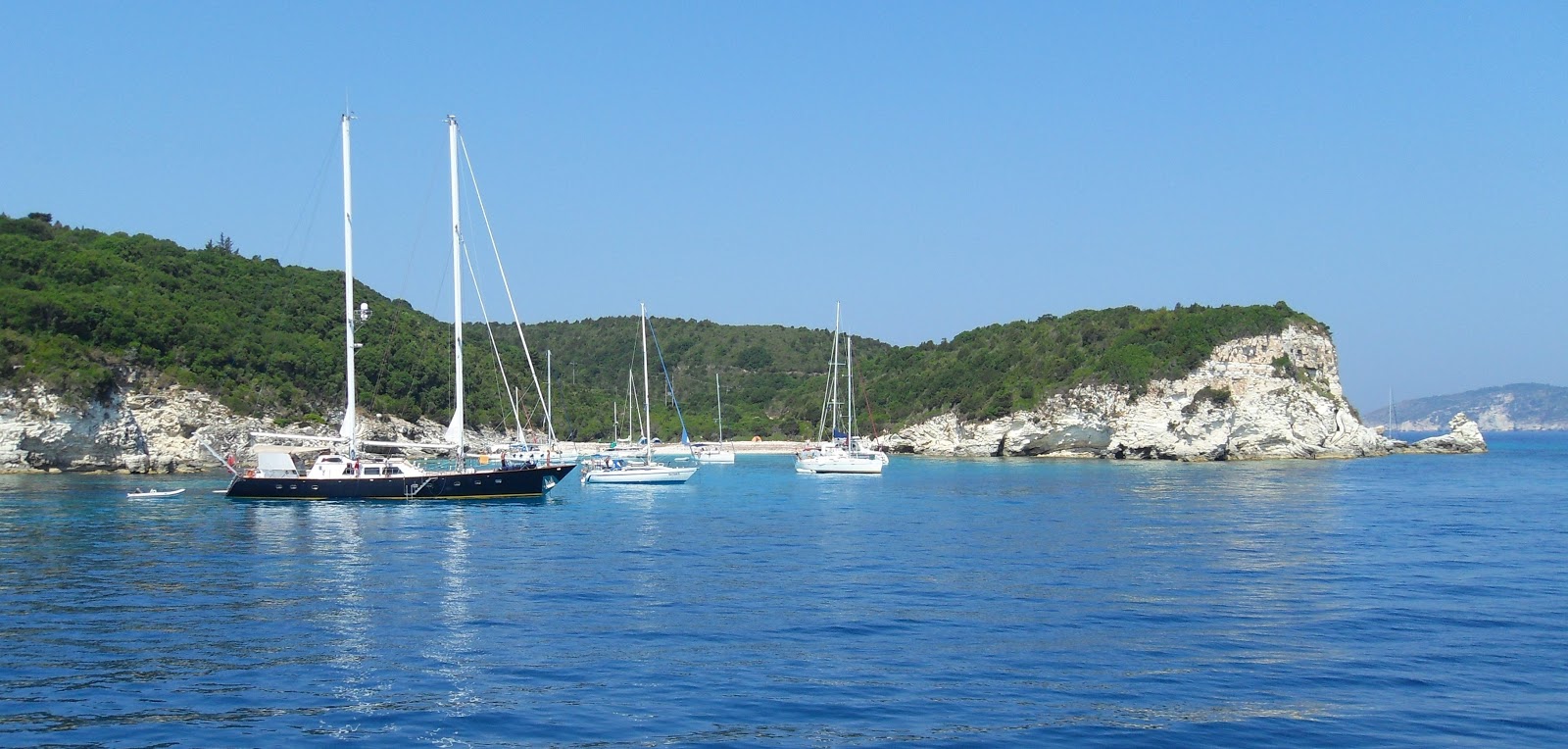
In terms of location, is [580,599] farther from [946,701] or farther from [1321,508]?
[1321,508]

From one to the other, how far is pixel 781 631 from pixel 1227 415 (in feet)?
213

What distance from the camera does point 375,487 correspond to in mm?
38969

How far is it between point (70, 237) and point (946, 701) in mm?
72400

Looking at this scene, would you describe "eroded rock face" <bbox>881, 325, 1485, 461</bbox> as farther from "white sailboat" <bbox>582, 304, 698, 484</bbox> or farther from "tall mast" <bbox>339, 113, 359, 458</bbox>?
"tall mast" <bbox>339, 113, 359, 458</bbox>

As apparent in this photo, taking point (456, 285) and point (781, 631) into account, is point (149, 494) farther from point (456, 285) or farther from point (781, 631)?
point (781, 631)

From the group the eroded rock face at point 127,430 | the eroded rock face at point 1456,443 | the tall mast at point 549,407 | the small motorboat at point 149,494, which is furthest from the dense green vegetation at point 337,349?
the eroded rock face at point 1456,443

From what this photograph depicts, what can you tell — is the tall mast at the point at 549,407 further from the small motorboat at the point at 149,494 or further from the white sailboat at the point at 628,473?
the small motorboat at the point at 149,494

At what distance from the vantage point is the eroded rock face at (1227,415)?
74438mm

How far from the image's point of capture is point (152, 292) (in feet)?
205

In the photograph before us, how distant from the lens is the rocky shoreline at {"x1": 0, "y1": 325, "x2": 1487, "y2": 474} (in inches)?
2077

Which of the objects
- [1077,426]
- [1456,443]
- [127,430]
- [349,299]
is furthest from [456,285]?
[1456,443]

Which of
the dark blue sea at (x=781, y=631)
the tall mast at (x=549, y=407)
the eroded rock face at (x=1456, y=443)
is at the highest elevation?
the tall mast at (x=549, y=407)

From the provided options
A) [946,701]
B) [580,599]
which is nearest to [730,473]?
[580,599]

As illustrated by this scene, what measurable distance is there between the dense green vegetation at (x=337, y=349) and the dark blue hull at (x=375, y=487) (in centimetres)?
1908
